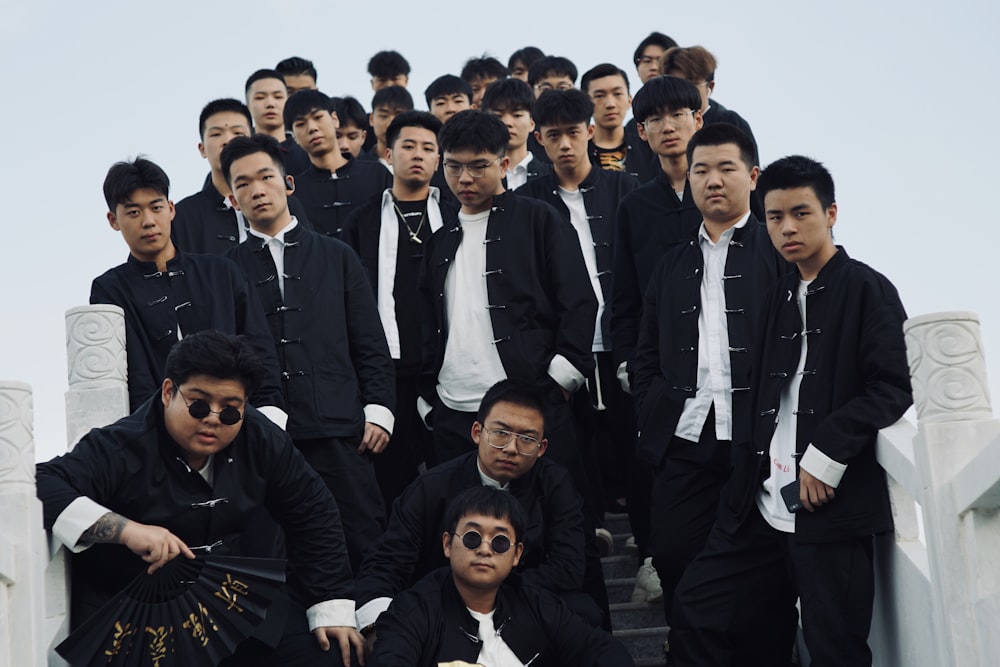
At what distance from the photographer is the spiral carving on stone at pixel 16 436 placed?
4.97 meters

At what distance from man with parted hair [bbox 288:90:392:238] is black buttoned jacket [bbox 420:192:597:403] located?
6.01 feet

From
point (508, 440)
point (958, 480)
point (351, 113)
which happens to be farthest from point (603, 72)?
point (958, 480)

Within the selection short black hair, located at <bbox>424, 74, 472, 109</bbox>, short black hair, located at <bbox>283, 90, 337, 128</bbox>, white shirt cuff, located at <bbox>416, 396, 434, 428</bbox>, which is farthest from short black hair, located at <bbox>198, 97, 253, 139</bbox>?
white shirt cuff, located at <bbox>416, 396, 434, 428</bbox>

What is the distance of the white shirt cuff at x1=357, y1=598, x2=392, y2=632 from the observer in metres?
5.72

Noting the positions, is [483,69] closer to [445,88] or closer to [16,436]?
[445,88]

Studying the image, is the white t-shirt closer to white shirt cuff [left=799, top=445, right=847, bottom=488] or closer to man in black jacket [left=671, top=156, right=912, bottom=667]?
man in black jacket [left=671, top=156, right=912, bottom=667]

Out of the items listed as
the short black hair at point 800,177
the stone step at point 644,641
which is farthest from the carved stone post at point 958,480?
the stone step at point 644,641

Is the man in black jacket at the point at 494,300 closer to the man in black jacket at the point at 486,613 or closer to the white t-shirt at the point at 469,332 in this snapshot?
the white t-shirt at the point at 469,332

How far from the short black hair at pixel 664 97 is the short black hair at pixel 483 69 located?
177 inches

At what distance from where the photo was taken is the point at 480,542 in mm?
5617

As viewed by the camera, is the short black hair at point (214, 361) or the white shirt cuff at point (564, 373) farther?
the white shirt cuff at point (564, 373)

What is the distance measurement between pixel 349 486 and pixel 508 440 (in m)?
0.92

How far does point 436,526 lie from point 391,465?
56.3 inches

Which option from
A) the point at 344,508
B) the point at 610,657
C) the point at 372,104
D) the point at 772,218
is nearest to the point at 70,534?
the point at 344,508
